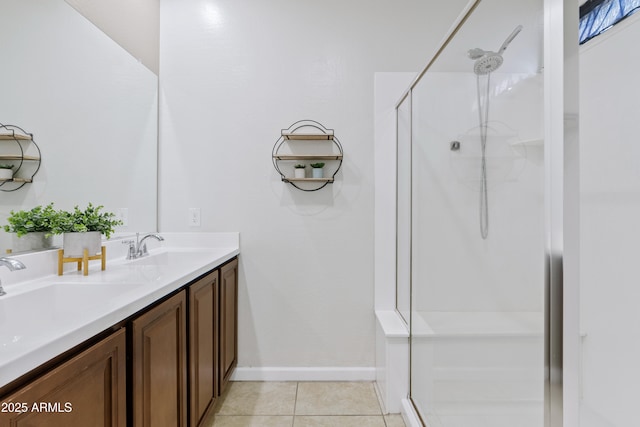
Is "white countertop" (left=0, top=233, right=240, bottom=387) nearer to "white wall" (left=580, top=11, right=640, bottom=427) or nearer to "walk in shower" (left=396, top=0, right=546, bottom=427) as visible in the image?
"walk in shower" (left=396, top=0, right=546, bottom=427)

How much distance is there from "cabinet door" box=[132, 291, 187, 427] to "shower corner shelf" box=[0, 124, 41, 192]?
72 centimetres

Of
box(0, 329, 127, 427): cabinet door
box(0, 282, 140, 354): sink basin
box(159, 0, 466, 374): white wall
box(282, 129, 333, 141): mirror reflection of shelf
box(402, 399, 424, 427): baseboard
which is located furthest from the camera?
box(159, 0, 466, 374): white wall

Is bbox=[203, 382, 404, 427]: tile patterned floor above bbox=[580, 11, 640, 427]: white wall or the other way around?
the other way around

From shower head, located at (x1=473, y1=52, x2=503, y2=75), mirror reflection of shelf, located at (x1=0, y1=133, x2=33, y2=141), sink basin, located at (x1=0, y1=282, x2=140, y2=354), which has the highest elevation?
shower head, located at (x1=473, y1=52, x2=503, y2=75)

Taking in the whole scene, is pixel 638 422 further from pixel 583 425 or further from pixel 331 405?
pixel 331 405

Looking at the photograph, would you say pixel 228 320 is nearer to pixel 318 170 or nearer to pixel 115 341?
pixel 318 170

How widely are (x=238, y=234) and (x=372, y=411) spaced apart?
4.32 ft

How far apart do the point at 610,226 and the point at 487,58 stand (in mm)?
925

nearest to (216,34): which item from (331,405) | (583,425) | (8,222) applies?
(8,222)

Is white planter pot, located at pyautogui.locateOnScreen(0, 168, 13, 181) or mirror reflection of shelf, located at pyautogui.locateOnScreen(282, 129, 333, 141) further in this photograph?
mirror reflection of shelf, located at pyautogui.locateOnScreen(282, 129, 333, 141)

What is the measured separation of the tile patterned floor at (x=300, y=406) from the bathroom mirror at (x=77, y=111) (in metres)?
1.18

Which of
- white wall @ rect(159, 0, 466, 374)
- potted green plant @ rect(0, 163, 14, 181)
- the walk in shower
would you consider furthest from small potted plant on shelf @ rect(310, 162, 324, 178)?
potted green plant @ rect(0, 163, 14, 181)

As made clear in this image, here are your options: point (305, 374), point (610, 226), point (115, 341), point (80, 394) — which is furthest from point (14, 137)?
point (610, 226)

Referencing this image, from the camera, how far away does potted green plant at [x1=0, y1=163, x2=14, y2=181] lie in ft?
4.00
